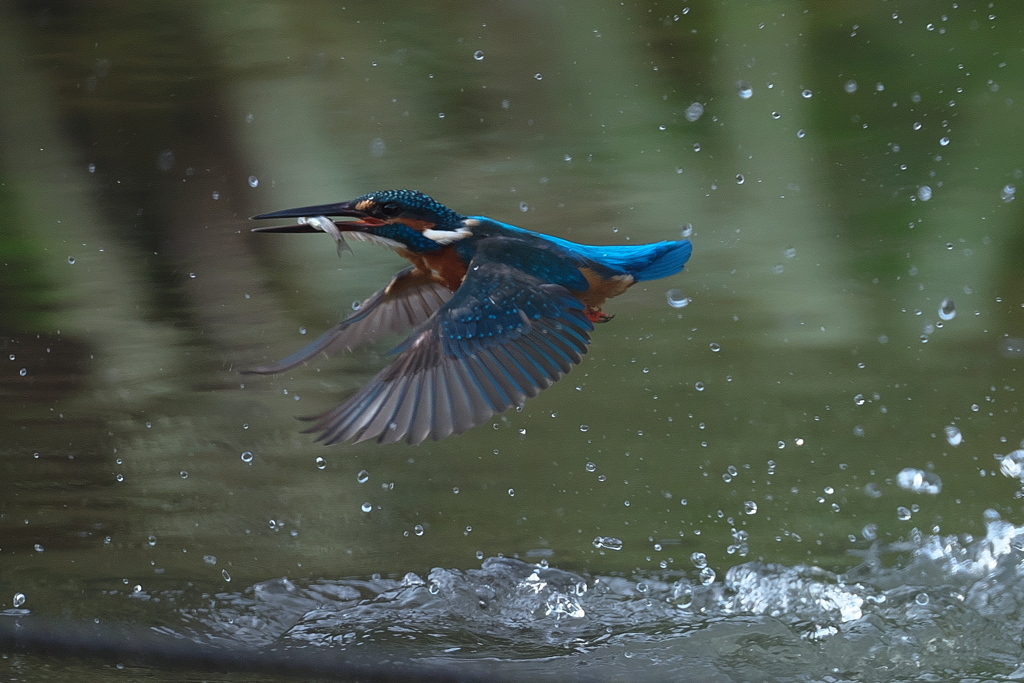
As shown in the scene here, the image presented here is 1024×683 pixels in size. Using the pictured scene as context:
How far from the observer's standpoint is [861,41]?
134 cm

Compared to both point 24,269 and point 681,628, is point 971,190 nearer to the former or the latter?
point 681,628

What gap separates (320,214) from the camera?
727 mm

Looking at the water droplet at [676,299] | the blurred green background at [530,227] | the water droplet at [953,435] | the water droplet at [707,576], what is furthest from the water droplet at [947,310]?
the water droplet at [707,576]

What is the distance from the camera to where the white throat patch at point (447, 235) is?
2.59 ft

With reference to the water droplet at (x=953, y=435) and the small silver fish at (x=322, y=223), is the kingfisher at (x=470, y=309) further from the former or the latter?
the water droplet at (x=953, y=435)

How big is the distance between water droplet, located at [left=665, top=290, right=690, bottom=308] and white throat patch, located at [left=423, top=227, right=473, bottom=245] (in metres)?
0.68

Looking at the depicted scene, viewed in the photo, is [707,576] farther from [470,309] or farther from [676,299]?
[470,309]

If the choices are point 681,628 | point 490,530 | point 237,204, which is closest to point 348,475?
point 490,530

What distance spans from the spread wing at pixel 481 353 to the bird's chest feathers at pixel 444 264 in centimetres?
2

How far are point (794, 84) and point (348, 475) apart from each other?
0.83m

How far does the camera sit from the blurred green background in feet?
4.40

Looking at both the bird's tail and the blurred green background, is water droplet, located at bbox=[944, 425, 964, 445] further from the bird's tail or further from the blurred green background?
the bird's tail

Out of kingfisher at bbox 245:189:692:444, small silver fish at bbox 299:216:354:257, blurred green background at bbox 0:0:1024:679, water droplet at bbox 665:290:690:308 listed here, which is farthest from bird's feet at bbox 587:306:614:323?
water droplet at bbox 665:290:690:308

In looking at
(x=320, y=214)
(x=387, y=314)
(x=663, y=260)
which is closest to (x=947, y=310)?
(x=663, y=260)
